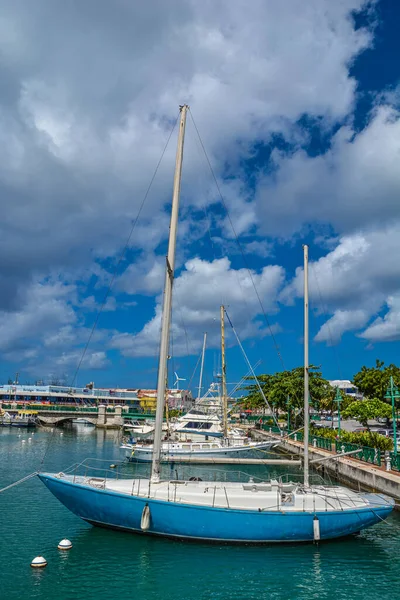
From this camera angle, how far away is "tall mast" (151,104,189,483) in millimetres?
23250

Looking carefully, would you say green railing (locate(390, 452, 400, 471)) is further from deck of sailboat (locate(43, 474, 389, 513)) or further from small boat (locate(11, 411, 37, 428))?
small boat (locate(11, 411, 37, 428))

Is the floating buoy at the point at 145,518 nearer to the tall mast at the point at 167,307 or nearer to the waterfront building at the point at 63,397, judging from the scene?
the tall mast at the point at 167,307

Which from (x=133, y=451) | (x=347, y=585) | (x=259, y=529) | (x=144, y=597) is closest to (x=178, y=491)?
(x=259, y=529)

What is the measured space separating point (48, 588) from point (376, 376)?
86.6 metres

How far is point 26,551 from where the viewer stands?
2066 cm

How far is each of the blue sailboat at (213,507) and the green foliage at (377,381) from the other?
72.5 metres

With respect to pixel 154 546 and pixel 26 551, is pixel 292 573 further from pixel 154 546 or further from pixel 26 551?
pixel 26 551

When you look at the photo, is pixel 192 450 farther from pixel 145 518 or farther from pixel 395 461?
pixel 145 518

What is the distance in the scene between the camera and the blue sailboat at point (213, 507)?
68.8 feet

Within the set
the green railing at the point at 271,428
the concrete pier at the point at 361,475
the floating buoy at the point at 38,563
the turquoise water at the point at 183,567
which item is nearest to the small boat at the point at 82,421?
the green railing at the point at 271,428

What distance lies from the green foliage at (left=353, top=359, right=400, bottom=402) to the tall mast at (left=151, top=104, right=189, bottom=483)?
76291 millimetres

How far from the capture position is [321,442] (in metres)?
51.5

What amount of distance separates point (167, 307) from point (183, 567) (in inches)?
463

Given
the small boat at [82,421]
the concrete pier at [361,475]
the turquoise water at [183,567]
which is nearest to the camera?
the turquoise water at [183,567]
